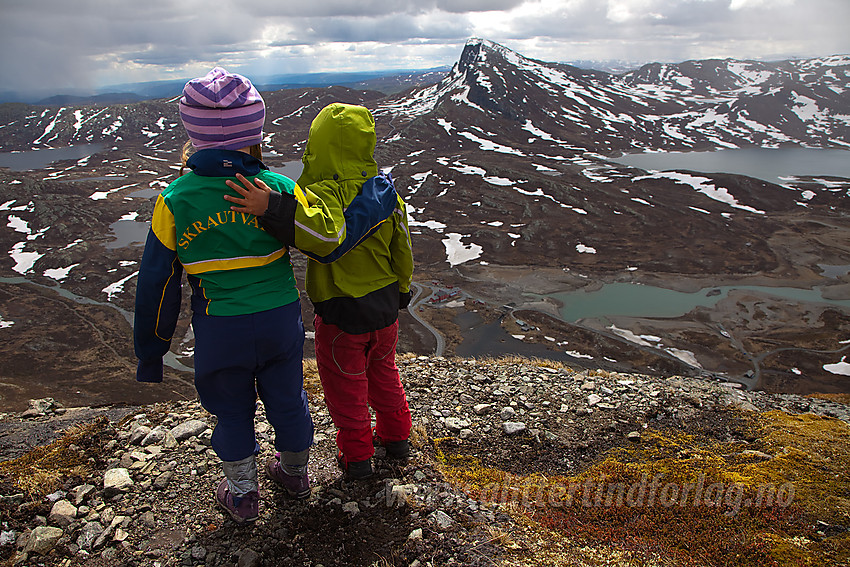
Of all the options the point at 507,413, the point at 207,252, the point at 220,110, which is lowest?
the point at 507,413

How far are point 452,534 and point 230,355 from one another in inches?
88.4

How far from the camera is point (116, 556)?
3699 millimetres

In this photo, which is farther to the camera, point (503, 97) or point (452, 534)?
point (503, 97)

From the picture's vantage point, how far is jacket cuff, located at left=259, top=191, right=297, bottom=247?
10.7 ft

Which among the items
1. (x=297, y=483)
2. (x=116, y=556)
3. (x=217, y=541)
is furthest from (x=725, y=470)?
(x=116, y=556)

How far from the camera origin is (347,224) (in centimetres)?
371

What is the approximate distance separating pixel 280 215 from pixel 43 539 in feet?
10.5

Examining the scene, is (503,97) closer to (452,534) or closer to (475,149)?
(475,149)

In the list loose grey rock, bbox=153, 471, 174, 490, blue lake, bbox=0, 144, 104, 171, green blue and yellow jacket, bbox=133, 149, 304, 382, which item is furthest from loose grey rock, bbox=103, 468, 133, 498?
blue lake, bbox=0, 144, 104, 171

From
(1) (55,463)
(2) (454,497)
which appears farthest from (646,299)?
(1) (55,463)

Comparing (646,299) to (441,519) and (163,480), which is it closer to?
(441,519)

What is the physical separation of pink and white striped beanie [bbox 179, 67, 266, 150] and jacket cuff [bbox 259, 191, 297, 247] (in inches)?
19.7

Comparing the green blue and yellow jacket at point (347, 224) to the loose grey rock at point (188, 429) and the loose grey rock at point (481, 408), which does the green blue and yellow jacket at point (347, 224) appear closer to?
the loose grey rock at point (188, 429)

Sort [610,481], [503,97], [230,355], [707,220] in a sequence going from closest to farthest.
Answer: [230,355]
[610,481]
[707,220]
[503,97]
